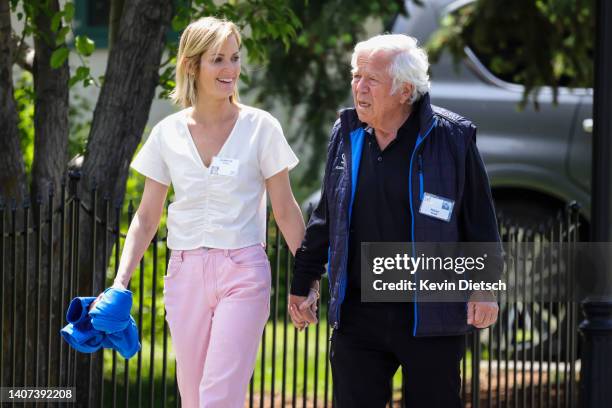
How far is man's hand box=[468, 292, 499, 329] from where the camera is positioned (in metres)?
4.20

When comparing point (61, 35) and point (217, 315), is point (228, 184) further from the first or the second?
point (61, 35)

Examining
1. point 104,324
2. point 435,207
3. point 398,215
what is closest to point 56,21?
point 104,324

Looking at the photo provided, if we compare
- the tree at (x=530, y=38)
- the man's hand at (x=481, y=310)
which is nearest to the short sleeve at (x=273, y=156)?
the man's hand at (x=481, y=310)

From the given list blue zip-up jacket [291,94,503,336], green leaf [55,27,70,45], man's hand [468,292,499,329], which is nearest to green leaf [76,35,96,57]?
green leaf [55,27,70,45]

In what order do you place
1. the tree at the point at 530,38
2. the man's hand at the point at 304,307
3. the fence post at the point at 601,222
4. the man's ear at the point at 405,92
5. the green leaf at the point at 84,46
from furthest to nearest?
the tree at the point at 530,38, the green leaf at the point at 84,46, the fence post at the point at 601,222, the man's hand at the point at 304,307, the man's ear at the point at 405,92

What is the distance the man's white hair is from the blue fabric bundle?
4.16ft

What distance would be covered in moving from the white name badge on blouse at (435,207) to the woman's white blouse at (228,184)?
699mm

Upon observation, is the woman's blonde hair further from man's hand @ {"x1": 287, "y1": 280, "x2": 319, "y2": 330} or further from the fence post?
the fence post

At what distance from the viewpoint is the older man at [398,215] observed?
4.20m

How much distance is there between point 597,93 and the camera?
5379 millimetres

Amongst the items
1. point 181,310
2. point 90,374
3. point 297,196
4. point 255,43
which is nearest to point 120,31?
point 255,43

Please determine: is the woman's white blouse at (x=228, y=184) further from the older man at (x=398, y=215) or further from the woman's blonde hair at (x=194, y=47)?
the older man at (x=398, y=215)

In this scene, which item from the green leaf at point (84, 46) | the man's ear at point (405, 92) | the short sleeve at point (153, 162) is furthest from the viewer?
the green leaf at point (84, 46)

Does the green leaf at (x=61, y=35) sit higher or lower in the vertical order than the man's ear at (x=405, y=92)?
higher
